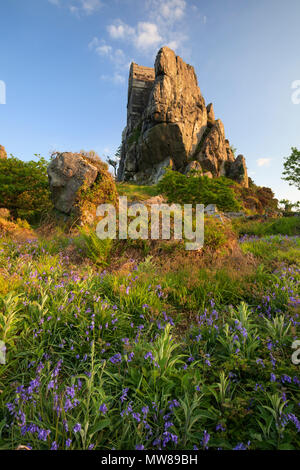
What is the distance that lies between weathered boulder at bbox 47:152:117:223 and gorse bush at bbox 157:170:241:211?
526 centimetres

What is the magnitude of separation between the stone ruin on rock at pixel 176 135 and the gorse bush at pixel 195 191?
20.8m

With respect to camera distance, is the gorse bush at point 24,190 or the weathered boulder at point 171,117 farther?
the weathered boulder at point 171,117

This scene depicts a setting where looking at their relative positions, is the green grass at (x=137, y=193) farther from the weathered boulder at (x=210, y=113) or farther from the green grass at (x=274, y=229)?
the weathered boulder at (x=210, y=113)

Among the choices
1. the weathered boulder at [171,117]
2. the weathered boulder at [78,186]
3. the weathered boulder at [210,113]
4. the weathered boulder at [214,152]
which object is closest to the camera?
the weathered boulder at [78,186]

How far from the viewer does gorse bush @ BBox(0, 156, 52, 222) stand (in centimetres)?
1004

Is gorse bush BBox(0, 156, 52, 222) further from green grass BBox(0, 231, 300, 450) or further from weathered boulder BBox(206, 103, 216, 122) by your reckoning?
weathered boulder BBox(206, 103, 216, 122)

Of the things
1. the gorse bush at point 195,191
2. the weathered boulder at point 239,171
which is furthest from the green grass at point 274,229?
the weathered boulder at point 239,171

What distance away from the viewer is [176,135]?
3672cm

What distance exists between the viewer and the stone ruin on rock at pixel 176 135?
120 ft

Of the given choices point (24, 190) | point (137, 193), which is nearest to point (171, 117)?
point (137, 193)

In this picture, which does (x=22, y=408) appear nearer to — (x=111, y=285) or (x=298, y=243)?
(x=111, y=285)

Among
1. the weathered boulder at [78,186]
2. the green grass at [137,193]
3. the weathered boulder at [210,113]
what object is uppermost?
the weathered boulder at [210,113]
